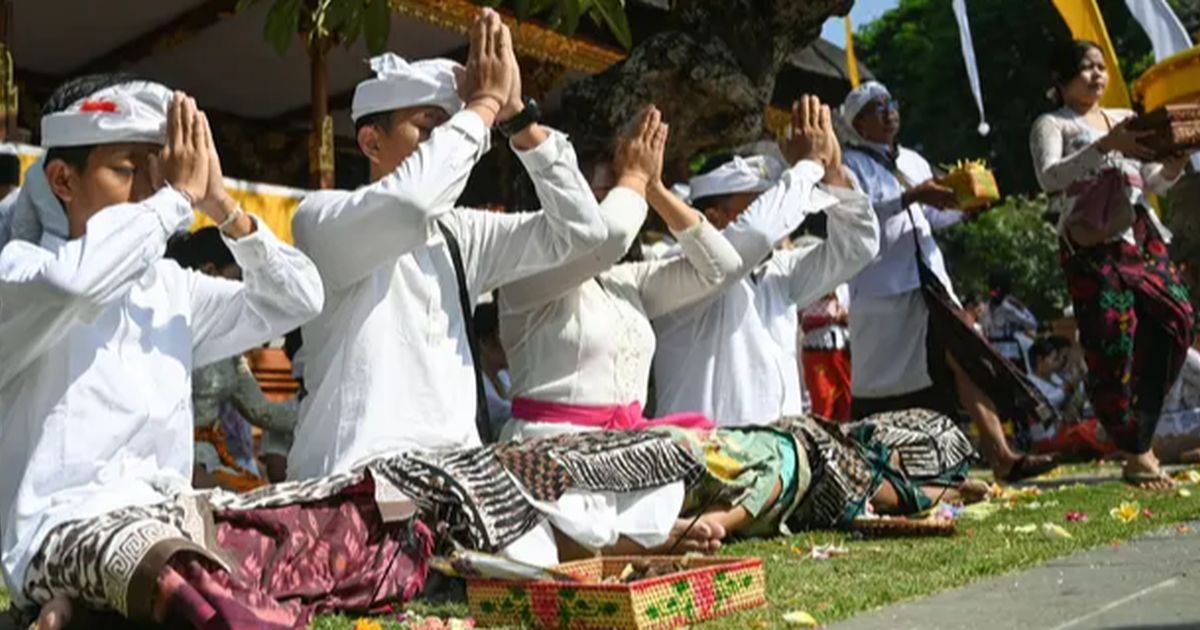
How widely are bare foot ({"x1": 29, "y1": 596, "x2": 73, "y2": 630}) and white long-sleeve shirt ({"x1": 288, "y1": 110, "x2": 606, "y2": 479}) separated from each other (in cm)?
99

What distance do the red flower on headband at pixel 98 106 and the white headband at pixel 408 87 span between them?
103cm

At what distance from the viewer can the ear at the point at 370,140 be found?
4.80 metres

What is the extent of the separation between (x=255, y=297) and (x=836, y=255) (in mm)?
3126

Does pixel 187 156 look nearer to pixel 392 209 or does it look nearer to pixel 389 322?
pixel 392 209

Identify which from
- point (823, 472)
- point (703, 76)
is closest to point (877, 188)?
point (703, 76)

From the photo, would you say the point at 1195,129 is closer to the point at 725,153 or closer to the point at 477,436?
the point at 725,153

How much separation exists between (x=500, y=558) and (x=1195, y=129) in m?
3.70

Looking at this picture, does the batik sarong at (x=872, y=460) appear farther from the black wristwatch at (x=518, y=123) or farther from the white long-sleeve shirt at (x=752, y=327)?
the black wristwatch at (x=518, y=123)

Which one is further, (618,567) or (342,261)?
(342,261)

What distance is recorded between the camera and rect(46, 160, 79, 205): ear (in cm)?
383

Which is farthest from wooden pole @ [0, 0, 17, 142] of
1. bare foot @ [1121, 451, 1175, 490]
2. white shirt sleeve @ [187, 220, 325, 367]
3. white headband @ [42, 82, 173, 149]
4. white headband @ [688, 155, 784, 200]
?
bare foot @ [1121, 451, 1175, 490]

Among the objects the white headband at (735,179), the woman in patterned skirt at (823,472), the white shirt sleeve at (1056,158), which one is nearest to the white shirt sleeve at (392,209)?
the woman in patterned skirt at (823,472)

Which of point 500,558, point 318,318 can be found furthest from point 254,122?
point 500,558

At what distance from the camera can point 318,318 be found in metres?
4.57
